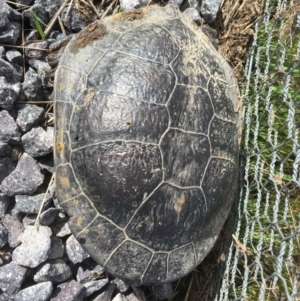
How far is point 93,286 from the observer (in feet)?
5.93

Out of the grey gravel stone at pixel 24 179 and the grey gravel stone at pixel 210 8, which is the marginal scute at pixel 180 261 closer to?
the grey gravel stone at pixel 24 179

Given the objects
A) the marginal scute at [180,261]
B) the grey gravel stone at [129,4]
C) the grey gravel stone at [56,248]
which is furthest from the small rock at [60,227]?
the grey gravel stone at [129,4]

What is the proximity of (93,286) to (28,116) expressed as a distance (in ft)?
2.51

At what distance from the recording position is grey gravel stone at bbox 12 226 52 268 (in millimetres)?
1669

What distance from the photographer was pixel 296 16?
1.86 meters

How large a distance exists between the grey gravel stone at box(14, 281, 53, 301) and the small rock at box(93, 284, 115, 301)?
234 millimetres

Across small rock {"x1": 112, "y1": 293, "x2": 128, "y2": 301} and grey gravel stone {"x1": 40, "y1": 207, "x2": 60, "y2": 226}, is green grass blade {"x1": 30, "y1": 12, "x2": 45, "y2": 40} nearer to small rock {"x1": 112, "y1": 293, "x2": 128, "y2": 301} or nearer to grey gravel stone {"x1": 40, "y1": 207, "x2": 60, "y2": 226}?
grey gravel stone {"x1": 40, "y1": 207, "x2": 60, "y2": 226}

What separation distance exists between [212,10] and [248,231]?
3.52 ft

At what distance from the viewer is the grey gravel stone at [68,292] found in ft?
5.66

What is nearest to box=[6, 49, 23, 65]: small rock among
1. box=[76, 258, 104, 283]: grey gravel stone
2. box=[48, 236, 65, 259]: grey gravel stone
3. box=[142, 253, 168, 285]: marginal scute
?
box=[48, 236, 65, 259]: grey gravel stone

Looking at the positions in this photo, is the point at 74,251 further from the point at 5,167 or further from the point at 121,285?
the point at 5,167

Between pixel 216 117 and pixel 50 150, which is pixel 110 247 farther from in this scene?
pixel 216 117

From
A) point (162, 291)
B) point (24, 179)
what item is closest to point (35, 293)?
point (24, 179)

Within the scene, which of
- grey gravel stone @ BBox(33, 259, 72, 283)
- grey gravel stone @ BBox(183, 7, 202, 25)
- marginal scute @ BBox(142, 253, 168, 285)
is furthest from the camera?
grey gravel stone @ BBox(183, 7, 202, 25)
